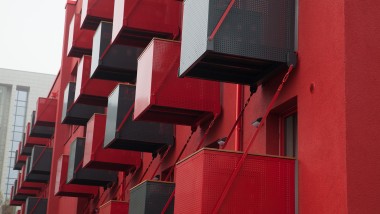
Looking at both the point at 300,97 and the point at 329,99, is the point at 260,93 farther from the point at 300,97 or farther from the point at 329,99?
the point at 329,99

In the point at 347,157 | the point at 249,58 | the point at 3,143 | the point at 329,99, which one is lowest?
the point at 347,157

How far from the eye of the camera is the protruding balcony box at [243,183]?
1009cm

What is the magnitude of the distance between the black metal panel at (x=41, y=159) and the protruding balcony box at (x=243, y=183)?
101 feet

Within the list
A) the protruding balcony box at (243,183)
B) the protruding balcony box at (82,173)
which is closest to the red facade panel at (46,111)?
the protruding balcony box at (82,173)

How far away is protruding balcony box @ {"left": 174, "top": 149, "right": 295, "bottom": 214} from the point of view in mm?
10094

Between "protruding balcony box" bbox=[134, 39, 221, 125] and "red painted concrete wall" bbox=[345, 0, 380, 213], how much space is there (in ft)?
17.7

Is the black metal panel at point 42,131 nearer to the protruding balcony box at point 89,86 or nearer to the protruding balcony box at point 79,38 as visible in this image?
the protruding balcony box at point 79,38

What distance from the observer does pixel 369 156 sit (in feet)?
30.3

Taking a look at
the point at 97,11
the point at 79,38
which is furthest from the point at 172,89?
the point at 79,38

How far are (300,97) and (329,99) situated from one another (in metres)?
0.90

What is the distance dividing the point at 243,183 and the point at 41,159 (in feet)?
103

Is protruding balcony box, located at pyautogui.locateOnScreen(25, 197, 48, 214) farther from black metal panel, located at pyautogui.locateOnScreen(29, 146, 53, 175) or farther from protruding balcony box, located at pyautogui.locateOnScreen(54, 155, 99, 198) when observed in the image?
protruding balcony box, located at pyautogui.locateOnScreen(54, 155, 99, 198)

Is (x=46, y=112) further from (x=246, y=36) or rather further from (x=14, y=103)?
(x=14, y=103)

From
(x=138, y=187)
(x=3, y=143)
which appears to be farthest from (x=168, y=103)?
(x=3, y=143)
